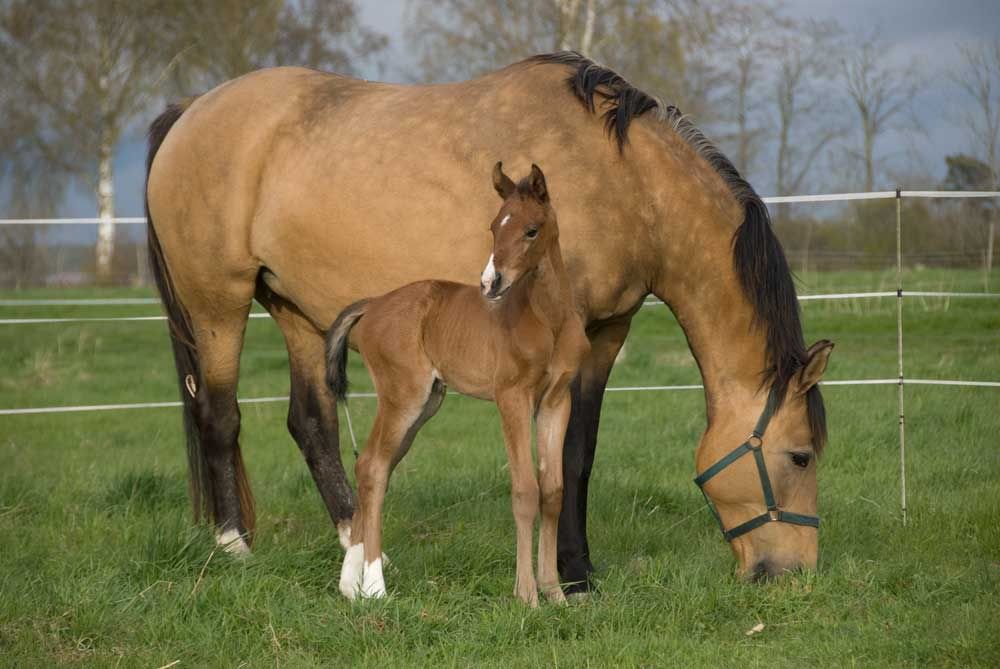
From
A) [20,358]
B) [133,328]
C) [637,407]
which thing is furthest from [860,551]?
[133,328]

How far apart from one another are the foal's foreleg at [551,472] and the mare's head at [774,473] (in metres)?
0.81

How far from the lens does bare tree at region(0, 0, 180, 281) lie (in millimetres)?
24828

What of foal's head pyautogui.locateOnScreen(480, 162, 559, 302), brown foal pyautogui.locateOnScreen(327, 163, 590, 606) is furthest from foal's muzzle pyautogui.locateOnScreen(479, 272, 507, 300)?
brown foal pyautogui.locateOnScreen(327, 163, 590, 606)

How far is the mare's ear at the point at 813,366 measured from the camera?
4.14 meters

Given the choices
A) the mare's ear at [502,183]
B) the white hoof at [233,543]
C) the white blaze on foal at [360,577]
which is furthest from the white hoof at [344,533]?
the mare's ear at [502,183]

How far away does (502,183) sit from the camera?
361 cm

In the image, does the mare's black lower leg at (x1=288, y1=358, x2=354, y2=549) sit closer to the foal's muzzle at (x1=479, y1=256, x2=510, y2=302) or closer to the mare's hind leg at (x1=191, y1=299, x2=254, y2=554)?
the mare's hind leg at (x1=191, y1=299, x2=254, y2=554)

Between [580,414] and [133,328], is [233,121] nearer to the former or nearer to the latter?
[580,414]

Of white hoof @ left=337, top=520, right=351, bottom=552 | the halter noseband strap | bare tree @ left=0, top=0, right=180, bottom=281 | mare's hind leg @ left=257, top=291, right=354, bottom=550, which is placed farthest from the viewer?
bare tree @ left=0, top=0, right=180, bottom=281

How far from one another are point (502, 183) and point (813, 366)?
5.15 feet

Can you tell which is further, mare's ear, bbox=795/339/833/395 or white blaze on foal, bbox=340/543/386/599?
mare's ear, bbox=795/339/833/395

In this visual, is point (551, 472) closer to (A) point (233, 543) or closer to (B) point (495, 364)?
(B) point (495, 364)

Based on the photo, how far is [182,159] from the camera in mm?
5363

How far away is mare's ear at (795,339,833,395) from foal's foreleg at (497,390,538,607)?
1233 mm
